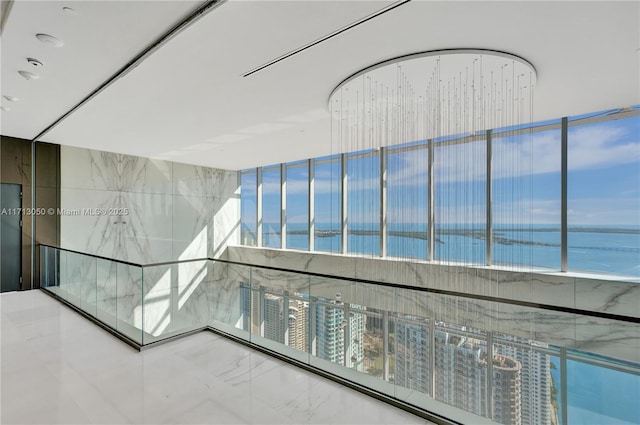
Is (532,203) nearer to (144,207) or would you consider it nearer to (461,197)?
(461,197)

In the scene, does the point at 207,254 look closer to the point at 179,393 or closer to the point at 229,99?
the point at 229,99

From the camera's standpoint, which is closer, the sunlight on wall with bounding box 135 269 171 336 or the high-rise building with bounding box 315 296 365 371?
the high-rise building with bounding box 315 296 365 371

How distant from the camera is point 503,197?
569 centimetres

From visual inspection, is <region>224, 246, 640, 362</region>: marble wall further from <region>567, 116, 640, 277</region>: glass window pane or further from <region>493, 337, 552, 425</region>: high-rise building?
<region>567, 116, 640, 277</region>: glass window pane

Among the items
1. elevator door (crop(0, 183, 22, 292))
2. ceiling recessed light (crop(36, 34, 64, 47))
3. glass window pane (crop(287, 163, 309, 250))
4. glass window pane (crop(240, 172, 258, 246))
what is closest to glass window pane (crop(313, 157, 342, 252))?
glass window pane (crop(287, 163, 309, 250))

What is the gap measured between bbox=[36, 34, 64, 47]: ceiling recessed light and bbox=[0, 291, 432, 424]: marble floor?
3336 mm

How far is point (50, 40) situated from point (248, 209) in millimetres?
8438

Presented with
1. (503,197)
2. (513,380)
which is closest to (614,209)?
(503,197)

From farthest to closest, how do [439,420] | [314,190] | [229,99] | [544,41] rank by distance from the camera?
[314,190] < [229,99] < [544,41] < [439,420]

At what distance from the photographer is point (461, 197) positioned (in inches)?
212

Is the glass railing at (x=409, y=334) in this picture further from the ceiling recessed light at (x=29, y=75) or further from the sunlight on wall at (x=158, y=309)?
the ceiling recessed light at (x=29, y=75)

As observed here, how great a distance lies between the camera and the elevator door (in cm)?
678

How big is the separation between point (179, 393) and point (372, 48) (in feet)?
12.6

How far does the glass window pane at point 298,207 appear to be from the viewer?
379 inches
